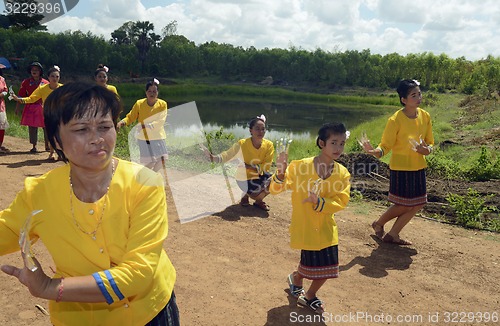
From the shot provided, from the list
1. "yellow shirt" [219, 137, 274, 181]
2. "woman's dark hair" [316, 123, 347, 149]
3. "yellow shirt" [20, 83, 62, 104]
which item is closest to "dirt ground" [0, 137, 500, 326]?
"yellow shirt" [219, 137, 274, 181]

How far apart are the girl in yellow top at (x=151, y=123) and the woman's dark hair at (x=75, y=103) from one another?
497 cm

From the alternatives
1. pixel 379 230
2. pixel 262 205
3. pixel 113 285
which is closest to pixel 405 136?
pixel 379 230

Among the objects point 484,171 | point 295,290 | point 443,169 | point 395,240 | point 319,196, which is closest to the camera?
point 319,196

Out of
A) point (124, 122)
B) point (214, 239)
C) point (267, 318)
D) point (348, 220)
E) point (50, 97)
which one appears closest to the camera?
point (50, 97)

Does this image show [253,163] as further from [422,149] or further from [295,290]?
[295,290]

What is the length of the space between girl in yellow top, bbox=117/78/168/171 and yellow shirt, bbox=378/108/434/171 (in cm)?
324

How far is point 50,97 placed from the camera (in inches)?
68.4

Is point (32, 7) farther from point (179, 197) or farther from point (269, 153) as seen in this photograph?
point (269, 153)

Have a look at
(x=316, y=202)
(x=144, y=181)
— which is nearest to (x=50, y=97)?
(x=144, y=181)

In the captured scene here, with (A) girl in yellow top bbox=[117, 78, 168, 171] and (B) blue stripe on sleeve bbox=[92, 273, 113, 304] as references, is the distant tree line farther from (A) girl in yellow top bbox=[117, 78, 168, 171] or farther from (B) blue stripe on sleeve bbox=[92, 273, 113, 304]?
(B) blue stripe on sleeve bbox=[92, 273, 113, 304]

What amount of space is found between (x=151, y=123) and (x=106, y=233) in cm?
510

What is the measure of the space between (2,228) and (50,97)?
21.5 inches

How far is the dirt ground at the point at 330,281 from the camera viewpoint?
368 centimetres

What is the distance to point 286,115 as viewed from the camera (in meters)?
31.8
